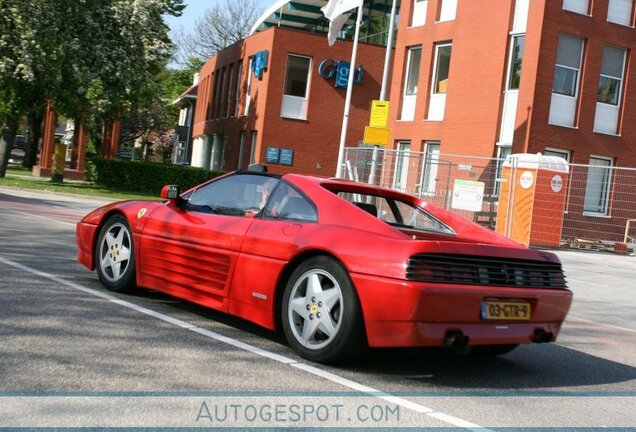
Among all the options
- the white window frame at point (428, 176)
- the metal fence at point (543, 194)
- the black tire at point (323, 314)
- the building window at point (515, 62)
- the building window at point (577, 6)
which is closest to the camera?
the black tire at point (323, 314)

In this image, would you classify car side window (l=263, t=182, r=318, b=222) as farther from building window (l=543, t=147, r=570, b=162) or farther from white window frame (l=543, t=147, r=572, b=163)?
white window frame (l=543, t=147, r=572, b=163)

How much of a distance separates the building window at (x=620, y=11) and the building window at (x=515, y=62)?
9.41 ft

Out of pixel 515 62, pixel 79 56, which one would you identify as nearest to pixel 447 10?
pixel 515 62

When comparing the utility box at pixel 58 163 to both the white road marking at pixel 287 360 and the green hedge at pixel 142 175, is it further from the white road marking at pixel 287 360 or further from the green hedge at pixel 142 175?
the white road marking at pixel 287 360

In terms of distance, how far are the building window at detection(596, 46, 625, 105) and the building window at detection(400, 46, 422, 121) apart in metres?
6.32

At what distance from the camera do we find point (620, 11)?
2481 cm

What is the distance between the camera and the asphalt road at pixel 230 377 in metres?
4.18

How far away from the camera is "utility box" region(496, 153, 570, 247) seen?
1917 cm

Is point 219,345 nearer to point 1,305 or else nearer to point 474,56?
point 1,305

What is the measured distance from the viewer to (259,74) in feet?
116

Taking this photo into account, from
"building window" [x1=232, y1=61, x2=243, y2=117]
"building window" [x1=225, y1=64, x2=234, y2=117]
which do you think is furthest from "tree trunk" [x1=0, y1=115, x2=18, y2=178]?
"building window" [x1=225, y1=64, x2=234, y2=117]

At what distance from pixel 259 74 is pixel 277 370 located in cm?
3110

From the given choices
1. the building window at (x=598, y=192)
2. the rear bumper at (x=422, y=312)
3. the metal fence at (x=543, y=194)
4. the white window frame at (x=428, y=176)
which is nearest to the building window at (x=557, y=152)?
the metal fence at (x=543, y=194)

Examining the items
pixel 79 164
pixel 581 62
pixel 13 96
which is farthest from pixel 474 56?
pixel 79 164
